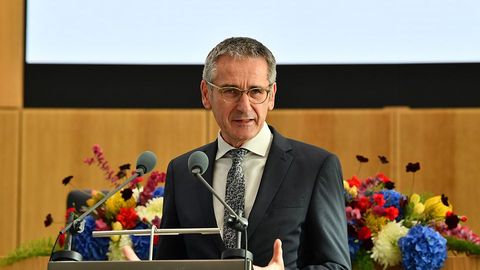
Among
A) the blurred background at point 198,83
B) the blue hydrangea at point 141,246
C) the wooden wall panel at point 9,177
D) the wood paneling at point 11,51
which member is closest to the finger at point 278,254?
the blue hydrangea at point 141,246

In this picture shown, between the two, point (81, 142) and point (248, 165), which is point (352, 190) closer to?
point (248, 165)

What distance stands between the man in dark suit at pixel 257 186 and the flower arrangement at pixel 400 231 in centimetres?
66

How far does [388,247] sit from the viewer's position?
346cm

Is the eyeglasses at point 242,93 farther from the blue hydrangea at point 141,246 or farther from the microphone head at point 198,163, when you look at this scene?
the blue hydrangea at point 141,246

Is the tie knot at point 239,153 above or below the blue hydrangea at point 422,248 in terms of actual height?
above

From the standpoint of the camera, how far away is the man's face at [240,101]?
2.82 meters

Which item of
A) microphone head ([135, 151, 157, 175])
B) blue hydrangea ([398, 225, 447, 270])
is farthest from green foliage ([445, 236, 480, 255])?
microphone head ([135, 151, 157, 175])

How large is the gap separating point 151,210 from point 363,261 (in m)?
0.79

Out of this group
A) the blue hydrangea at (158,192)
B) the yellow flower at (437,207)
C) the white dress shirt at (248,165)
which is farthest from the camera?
the blue hydrangea at (158,192)

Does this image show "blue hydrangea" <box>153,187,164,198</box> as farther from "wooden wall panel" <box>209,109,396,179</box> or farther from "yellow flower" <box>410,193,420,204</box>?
"wooden wall panel" <box>209,109,396,179</box>

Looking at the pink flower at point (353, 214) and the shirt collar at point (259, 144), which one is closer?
the shirt collar at point (259, 144)

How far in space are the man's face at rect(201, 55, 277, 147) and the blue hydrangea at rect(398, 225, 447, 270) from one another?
0.81 meters

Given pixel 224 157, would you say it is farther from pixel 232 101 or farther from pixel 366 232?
pixel 366 232

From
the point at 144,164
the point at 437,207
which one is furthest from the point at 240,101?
the point at 437,207
